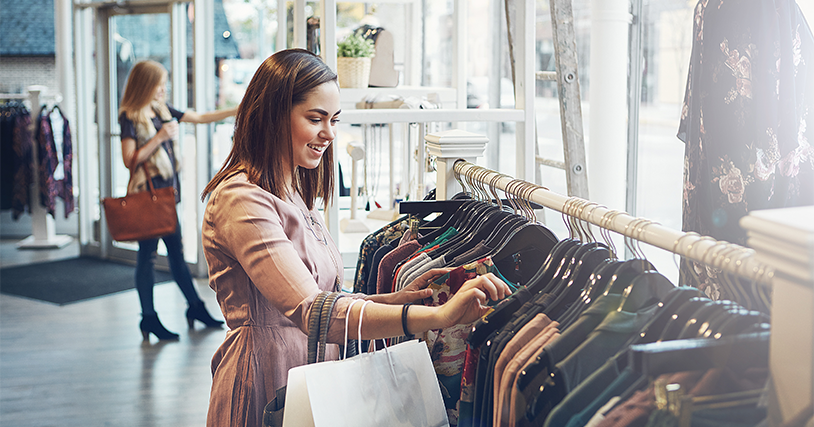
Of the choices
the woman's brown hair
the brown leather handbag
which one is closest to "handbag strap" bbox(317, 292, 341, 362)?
the woman's brown hair

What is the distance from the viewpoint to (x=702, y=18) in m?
1.81

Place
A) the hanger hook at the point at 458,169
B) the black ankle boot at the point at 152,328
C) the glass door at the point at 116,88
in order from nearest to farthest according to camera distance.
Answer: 1. the hanger hook at the point at 458,169
2. the black ankle boot at the point at 152,328
3. the glass door at the point at 116,88

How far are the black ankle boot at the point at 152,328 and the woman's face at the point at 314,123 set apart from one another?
3.12m

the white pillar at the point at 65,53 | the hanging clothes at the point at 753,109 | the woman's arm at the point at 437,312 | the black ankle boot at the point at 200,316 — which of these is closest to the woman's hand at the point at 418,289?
the woman's arm at the point at 437,312

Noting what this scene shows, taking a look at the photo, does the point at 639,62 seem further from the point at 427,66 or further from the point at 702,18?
the point at 427,66

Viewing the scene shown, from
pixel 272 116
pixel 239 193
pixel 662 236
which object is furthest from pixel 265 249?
pixel 662 236

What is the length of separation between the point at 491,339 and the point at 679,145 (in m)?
3.35

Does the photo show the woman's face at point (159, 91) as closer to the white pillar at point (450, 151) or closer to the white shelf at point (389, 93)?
the white shelf at point (389, 93)

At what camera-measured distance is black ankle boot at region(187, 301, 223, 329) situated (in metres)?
4.38

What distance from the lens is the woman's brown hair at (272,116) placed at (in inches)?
52.6

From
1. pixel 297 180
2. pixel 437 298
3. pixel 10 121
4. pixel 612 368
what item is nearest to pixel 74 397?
pixel 297 180

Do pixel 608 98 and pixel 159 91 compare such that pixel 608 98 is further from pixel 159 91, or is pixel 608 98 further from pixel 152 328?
pixel 152 328

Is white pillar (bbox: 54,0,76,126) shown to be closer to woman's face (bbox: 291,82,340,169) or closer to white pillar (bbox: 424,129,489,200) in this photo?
white pillar (bbox: 424,129,489,200)

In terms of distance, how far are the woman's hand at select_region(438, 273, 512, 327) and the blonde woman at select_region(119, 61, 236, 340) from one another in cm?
302
